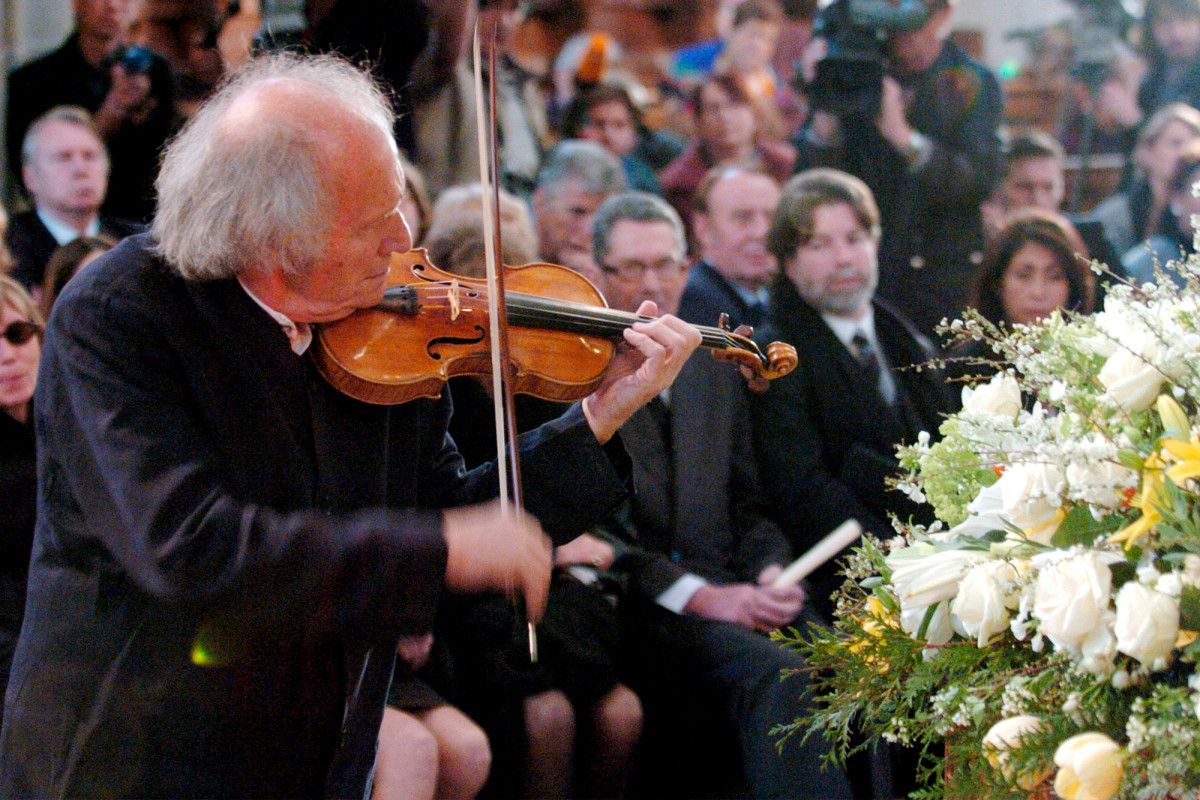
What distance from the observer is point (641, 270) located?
3436 mm

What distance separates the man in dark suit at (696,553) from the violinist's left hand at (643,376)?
1103 mm

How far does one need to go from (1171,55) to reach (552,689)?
160 inches

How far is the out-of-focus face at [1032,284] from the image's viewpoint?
12.3 feet

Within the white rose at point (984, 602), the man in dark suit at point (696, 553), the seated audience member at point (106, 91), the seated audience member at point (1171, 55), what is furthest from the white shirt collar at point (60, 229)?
the seated audience member at point (1171, 55)

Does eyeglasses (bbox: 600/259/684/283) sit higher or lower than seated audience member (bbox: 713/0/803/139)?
lower

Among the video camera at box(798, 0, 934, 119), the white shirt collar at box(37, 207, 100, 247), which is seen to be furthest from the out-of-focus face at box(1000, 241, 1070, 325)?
the white shirt collar at box(37, 207, 100, 247)

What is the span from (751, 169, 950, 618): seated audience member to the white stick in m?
0.09

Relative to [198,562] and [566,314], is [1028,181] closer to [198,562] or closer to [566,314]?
[566,314]

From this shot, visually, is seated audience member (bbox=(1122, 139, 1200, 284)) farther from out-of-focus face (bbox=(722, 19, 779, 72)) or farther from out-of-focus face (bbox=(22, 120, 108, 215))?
out-of-focus face (bbox=(22, 120, 108, 215))

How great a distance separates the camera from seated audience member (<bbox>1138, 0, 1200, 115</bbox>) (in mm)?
5160

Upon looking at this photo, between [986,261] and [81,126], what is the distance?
9.71ft

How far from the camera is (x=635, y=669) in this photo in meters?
3.21

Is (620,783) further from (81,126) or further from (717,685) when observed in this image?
(81,126)

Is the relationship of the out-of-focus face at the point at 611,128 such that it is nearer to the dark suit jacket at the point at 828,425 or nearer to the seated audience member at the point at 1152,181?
the dark suit jacket at the point at 828,425
